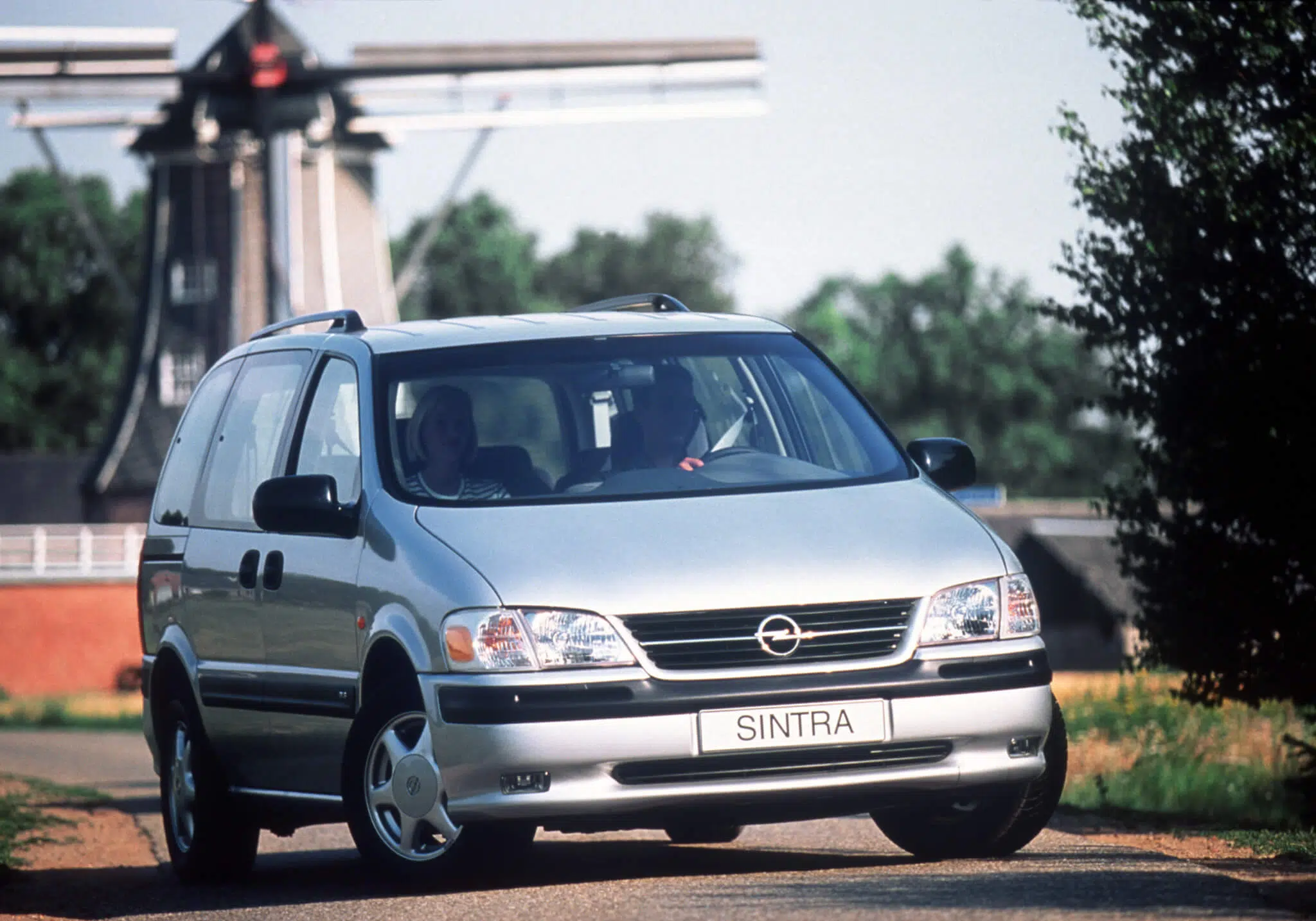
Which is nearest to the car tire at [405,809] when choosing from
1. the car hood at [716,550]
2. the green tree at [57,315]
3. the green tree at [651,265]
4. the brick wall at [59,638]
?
the car hood at [716,550]

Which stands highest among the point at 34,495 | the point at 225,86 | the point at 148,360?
the point at 225,86

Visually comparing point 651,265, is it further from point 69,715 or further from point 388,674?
point 388,674

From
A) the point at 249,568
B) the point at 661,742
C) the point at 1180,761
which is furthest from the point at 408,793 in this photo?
the point at 1180,761

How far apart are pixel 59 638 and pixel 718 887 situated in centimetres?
4706

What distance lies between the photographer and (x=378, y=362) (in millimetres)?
8977

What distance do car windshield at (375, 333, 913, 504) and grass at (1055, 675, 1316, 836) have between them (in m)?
2.55

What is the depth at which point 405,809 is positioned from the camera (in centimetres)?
791

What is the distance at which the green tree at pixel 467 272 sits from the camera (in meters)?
100

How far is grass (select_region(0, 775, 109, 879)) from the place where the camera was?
12.9 m

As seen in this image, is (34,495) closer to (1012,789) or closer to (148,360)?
(148,360)

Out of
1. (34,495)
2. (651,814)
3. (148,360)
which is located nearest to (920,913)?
(651,814)

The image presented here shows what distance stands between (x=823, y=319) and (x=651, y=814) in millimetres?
96671

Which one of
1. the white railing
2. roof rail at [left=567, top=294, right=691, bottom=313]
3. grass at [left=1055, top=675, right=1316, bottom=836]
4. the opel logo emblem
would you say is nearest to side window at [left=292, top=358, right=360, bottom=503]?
roof rail at [left=567, top=294, right=691, bottom=313]

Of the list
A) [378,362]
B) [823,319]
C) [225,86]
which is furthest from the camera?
[823,319]
